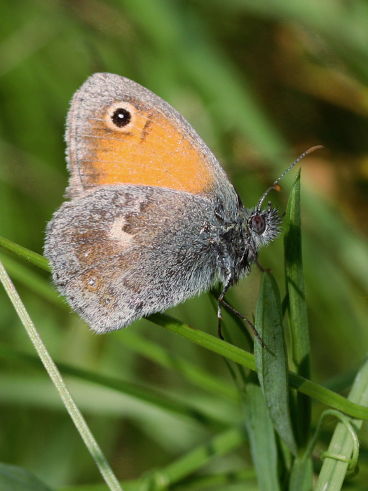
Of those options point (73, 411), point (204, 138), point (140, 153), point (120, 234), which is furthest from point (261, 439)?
point (204, 138)

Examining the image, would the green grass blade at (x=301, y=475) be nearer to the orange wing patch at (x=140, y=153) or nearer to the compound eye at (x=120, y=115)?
the orange wing patch at (x=140, y=153)

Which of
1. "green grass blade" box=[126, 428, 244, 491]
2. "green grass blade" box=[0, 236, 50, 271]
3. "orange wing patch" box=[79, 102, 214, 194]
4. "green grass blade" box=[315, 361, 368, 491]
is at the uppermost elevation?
"orange wing patch" box=[79, 102, 214, 194]

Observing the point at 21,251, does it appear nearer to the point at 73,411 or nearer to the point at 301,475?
the point at 73,411

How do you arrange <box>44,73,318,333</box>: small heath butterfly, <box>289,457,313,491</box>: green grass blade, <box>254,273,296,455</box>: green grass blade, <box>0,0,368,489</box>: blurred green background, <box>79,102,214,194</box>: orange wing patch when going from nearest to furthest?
<box>254,273,296,455</box>: green grass blade, <box>289,457,313,491</box>: green grass blade, <box>44,73,318,333</box>: small heath butterfly, <box>79,102,214,194</box>: orange wing patch, <box>0,0,368,489</box>: blurred green background

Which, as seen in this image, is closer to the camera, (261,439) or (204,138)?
(261,439)

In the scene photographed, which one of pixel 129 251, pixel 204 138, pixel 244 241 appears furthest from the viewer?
pixel 204 138

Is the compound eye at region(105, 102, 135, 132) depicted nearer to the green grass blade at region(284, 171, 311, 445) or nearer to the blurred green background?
the blurred green background

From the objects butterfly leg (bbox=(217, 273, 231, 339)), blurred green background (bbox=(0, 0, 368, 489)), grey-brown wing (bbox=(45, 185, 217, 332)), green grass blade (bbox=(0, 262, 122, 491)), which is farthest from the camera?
blurred green background (bbox=(0, 0, 368, 489))

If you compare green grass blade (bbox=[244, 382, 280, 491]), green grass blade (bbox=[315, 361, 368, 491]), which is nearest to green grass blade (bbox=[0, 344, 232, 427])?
green grass blade (bbox=[244, 382, 280, 491])
